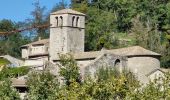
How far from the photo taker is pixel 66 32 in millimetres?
59406

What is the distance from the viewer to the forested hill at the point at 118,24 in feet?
237

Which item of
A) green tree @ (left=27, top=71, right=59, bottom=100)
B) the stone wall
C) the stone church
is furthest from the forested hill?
green tree @ (left=27, top=71, right=59, bottom=100)

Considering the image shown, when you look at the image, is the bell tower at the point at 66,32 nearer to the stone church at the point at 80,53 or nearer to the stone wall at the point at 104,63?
the stone church at the point at 80,53

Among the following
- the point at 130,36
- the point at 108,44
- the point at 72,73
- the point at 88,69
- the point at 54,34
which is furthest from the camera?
the point at 130,36

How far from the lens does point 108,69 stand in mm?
49719

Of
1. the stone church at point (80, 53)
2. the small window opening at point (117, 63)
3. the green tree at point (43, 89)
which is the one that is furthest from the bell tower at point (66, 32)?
the green tree at point (43, 89)

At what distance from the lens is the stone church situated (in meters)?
51.7

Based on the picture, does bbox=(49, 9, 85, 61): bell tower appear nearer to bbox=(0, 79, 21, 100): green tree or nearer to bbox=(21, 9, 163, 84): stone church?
bbox=(21, 9, 163, 84): stone church

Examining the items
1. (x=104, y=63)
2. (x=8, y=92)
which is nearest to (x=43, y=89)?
(x=8, y=92)

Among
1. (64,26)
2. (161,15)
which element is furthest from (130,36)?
(64,26)

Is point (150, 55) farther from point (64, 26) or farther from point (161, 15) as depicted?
point (161, 15)

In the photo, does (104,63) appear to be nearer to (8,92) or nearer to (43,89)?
(8,92)

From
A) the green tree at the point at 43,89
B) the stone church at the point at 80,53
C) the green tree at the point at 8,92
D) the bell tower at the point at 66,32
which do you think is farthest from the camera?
the bell tower at the point at 66,32

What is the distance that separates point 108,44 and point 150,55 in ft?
46.6
